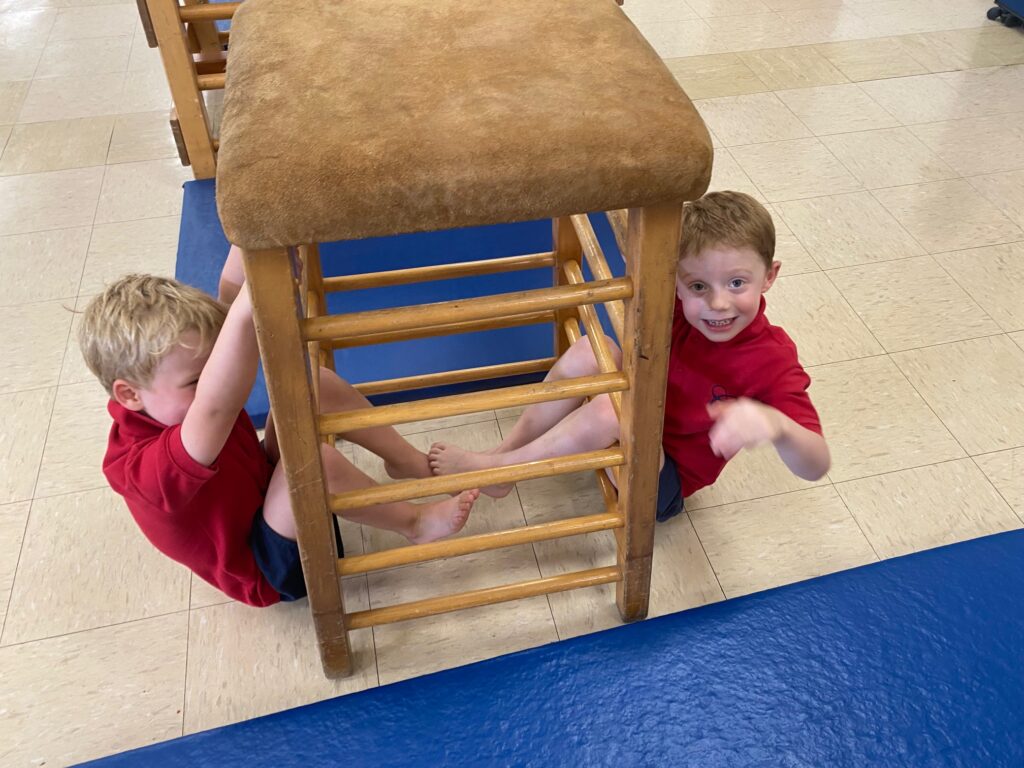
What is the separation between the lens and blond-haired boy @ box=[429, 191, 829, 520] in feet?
3.78

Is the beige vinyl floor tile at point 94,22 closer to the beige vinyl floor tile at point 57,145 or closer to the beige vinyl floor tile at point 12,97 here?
the beige vinyl floor tile at point 12,97

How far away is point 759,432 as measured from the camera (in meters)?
1.09

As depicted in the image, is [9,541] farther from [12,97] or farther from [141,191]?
[12,97]

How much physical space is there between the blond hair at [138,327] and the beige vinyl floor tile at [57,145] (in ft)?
5.32

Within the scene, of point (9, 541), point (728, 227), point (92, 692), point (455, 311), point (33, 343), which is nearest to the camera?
point (455, 311)

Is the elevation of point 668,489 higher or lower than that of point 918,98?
higher

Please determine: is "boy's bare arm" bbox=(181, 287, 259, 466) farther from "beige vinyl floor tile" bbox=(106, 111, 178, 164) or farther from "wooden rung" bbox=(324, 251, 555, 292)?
"beige vinyl floor tile" bbox=(106, 111, 178, 164)

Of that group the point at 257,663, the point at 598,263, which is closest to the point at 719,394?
the point at 598,263

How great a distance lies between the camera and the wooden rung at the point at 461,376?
1604 millimetres

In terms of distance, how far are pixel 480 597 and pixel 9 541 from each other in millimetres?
828

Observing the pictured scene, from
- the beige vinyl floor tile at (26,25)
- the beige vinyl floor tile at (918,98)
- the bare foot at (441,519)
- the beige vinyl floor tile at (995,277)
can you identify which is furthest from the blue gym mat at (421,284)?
the beige vinyl floor tile at (26,25)

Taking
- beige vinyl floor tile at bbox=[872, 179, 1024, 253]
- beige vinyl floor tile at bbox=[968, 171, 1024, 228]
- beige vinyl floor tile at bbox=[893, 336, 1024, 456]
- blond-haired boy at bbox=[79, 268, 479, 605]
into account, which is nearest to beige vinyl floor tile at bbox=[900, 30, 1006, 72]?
beige vinyl floor tile at bbox=[968, 171, 1024, 228]

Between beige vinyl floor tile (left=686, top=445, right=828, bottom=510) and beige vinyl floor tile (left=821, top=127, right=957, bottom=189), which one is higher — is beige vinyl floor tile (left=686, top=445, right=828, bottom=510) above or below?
below

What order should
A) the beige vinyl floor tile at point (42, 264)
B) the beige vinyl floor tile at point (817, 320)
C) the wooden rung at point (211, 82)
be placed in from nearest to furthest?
the beige vinyl floor tile at point (817, 320) → the beige vinyl floor tile at point (42, 264) → the wooden rung at point (211, 82)
